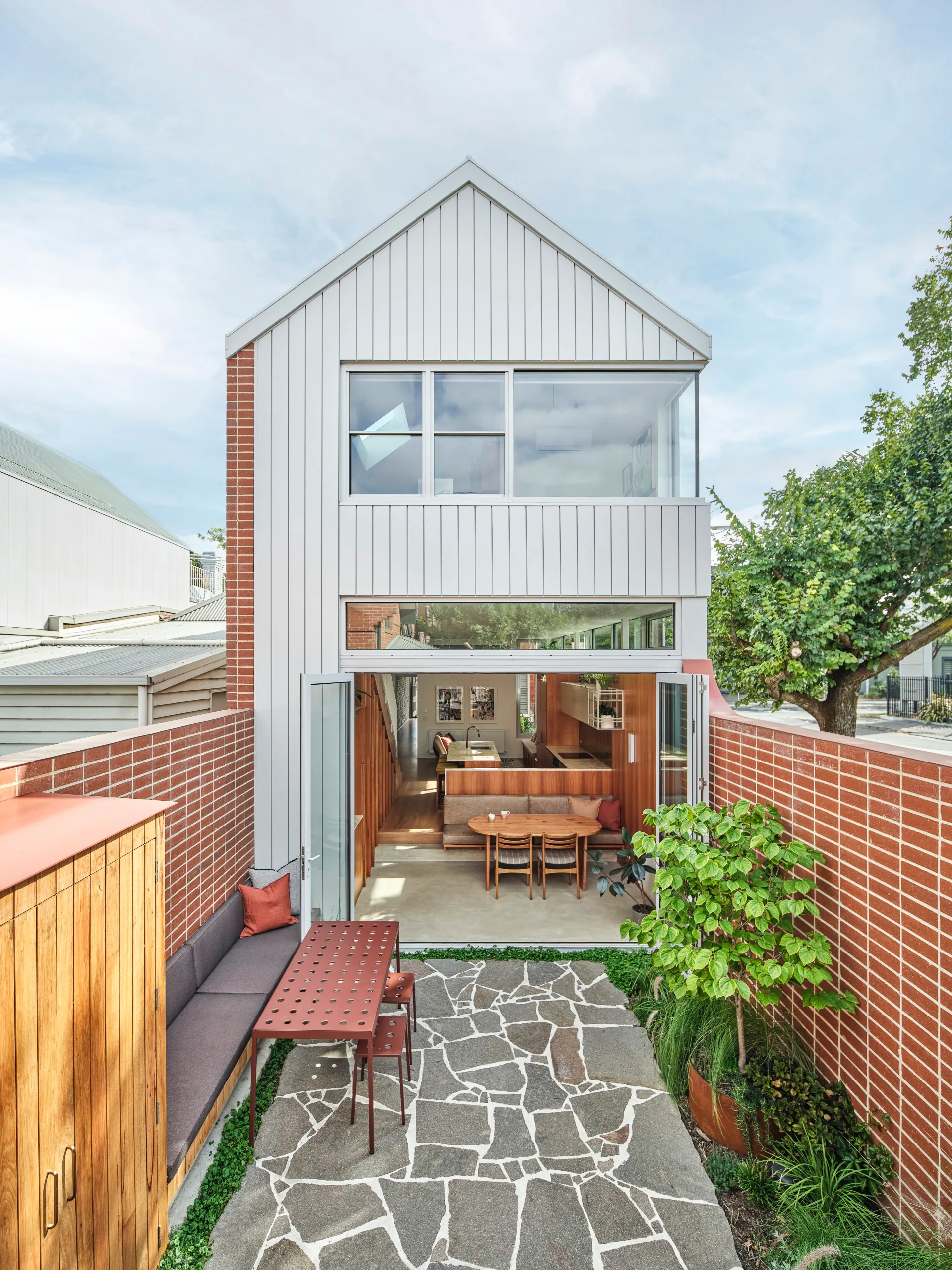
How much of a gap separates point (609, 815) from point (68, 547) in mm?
12212

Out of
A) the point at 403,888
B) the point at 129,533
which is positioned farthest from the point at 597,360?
the point at 129,533

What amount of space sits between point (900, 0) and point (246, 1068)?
35.5ft

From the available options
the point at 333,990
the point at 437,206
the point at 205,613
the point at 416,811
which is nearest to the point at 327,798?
the point at 333,990

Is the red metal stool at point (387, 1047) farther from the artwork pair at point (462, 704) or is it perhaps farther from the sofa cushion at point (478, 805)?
the artwork pair at point (462, 704)

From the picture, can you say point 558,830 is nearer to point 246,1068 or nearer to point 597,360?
point 246,1068

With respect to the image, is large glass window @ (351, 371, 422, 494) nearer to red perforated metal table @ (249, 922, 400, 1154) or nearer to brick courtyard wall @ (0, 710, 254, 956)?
brick courtyard wall @ (0, 710, 254, 956)

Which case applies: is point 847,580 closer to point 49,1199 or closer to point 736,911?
point 736,911

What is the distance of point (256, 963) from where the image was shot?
420 centimetres

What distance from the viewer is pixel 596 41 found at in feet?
19.6

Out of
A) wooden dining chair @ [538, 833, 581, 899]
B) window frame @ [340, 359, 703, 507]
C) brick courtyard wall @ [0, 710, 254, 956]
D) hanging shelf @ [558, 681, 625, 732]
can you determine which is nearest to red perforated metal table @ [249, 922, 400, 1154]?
brick courtyard wall @ [0, 710, 254, 956]

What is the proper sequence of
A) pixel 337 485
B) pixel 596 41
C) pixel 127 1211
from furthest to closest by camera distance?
pixel 596 41
pixel 337 485
pixel 127 1211

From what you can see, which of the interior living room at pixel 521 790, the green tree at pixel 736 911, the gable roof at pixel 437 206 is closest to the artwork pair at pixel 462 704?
the interior living room at pixel 521 790

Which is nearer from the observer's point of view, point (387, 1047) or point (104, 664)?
point (387, 1047)

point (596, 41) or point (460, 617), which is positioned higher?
point (596, 41)
